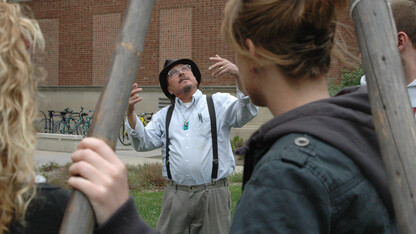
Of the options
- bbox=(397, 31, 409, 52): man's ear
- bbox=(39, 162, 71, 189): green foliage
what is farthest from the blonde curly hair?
bbox=(39, 162, 71, 189): green foliage

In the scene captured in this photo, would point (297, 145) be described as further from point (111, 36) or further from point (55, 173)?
point (111, 36)

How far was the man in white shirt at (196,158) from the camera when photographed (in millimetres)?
4656

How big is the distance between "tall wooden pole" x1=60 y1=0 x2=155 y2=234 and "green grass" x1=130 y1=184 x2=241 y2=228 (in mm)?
5485

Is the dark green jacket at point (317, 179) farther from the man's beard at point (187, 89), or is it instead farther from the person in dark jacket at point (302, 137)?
the man's beard at point (187, 89)

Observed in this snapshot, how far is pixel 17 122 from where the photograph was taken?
1.29 meters

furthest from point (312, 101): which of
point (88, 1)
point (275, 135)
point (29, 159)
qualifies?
point (88, 1)

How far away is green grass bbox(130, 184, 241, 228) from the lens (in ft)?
22.7

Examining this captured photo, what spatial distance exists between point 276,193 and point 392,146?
34cm

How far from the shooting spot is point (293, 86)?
158cm

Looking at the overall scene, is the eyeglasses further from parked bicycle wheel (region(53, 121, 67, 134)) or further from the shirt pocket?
parked bicycle wheel (region(53, 121, 67, 134))

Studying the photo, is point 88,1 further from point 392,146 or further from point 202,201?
point 392,146

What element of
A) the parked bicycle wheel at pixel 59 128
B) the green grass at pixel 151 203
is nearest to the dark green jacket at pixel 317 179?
the green grass at pixel 151 203

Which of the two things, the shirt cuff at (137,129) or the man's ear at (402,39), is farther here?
the shirt cuff at (137,129)

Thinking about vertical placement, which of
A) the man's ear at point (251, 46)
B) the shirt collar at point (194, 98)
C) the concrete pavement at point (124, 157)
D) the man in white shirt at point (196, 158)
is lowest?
the concrete pavement at point (124, 157)
